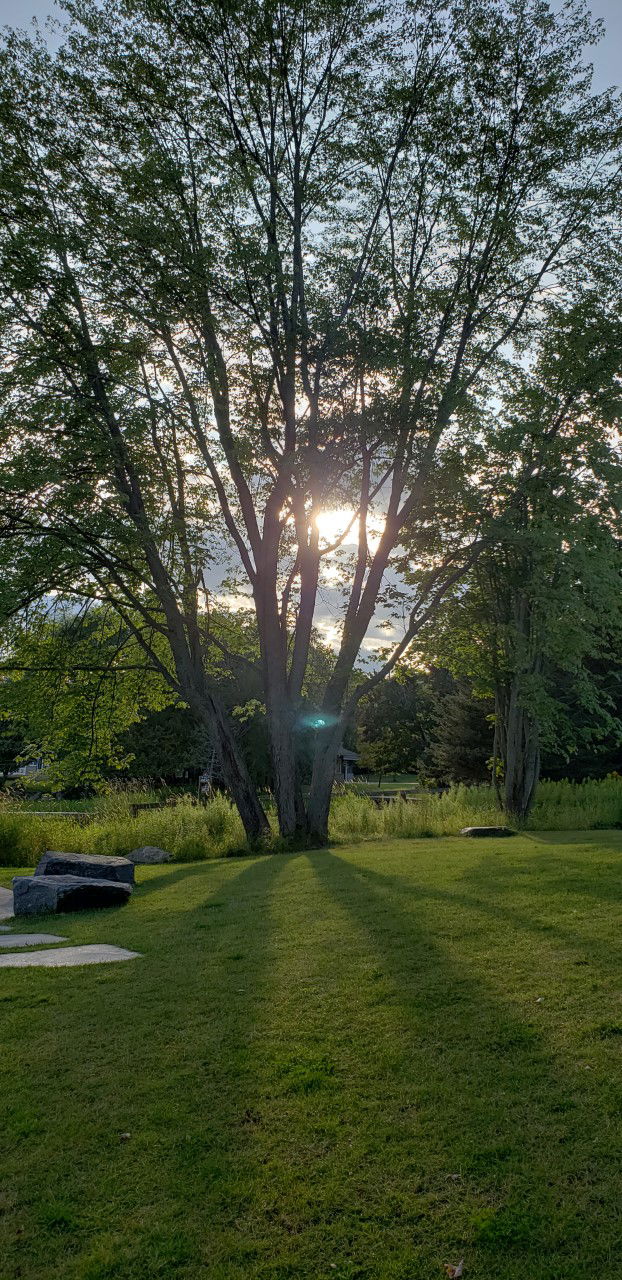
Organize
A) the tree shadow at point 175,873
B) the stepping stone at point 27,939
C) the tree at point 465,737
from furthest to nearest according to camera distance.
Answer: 1. the tree at point 465,737
2. the tree shadow at point 175,873
3. the stepping stone at point 27,939

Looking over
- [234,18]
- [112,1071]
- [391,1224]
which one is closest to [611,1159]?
[391,1224]

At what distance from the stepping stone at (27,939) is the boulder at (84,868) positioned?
2.34 m

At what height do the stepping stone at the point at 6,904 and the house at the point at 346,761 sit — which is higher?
the house at the point at 346,761

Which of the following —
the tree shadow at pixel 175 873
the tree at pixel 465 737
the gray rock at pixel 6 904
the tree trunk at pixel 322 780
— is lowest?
the gray rock at pixel 6 904

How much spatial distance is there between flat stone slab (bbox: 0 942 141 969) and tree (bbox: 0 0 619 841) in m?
6.44

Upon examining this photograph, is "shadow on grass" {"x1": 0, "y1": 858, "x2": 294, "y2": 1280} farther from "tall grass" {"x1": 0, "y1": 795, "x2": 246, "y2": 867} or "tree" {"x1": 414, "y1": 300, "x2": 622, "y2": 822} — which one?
"tall grass" {"x1": 0, "y1": 795, "x2": 246, "y2": 867}

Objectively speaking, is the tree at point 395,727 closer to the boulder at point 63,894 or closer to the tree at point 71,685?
the tree at point 71,685

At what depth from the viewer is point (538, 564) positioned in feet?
41.9

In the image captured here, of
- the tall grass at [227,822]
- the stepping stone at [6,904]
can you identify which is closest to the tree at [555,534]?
the tall grass at [227,822]

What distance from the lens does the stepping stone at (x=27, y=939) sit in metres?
6.97

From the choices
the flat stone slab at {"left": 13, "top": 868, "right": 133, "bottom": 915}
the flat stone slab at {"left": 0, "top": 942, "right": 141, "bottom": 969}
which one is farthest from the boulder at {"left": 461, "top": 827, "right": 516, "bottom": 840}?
the flat stone slab at {"left": 0, "top": 942, "right": 141, "bottom": 969}

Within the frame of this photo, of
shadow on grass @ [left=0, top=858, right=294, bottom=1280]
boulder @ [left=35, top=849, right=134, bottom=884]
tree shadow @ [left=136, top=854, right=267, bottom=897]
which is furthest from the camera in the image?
tree shadow @ [left=136, top=854, right=267, bottom=897]

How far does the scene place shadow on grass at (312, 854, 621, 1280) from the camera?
2699 mm

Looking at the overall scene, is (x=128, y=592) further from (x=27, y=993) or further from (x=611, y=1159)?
(x=611, y=1159)
